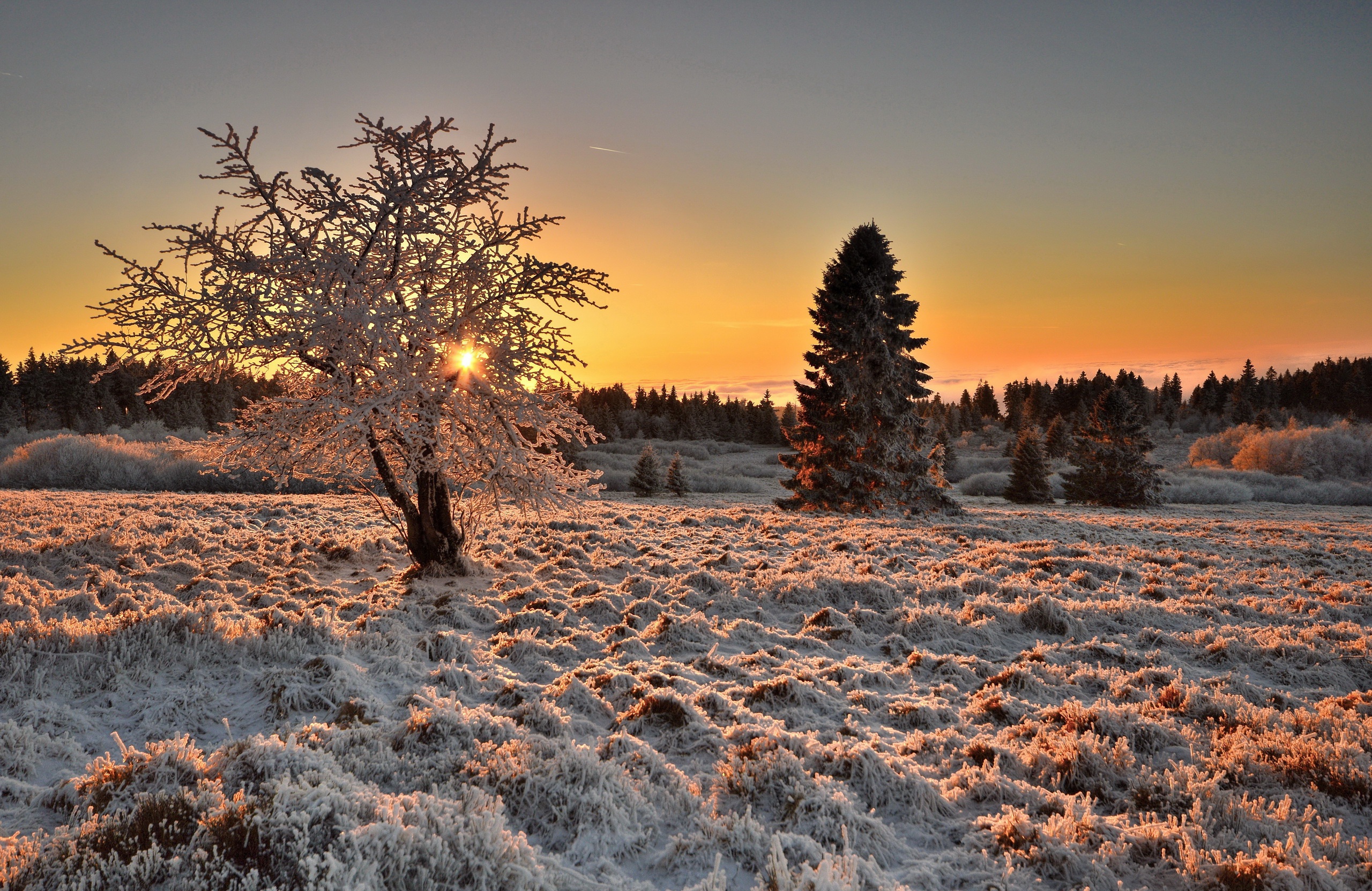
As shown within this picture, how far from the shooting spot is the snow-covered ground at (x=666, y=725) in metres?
3.39

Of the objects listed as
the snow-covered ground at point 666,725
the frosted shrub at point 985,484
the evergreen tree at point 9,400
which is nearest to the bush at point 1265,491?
the frosted shrub at point 985,484

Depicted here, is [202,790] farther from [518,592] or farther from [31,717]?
[518,592]

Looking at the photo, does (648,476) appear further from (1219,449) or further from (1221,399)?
(1221,399)

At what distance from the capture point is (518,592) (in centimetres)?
955

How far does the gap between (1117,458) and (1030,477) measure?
5.95 m

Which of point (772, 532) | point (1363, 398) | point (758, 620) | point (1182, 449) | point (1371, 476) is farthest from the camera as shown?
point (1363, 398)

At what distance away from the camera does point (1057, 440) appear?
71812 mm

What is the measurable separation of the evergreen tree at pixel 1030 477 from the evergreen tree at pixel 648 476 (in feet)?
85.7

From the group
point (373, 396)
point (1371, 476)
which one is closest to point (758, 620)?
point (373, 396)

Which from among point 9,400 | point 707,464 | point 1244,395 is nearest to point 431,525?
point 707,464

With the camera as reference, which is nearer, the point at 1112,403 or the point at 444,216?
the point at 444,216

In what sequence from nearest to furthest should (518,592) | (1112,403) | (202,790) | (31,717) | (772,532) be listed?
(202,790) < (31,717) < (518,592) < (772,532) < (1112,403)

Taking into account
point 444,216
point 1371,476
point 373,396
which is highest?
point 444,216

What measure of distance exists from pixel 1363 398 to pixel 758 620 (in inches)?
5567
